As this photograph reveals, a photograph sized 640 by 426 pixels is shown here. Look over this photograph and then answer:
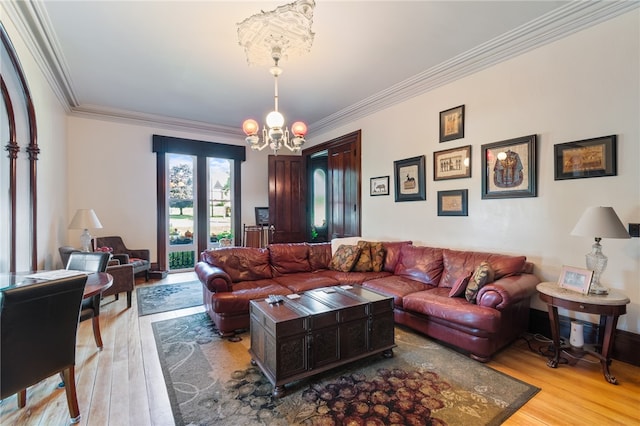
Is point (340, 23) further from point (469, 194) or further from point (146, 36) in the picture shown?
point (469, 194)

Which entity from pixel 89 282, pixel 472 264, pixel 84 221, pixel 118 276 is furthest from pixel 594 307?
pixel 84 221

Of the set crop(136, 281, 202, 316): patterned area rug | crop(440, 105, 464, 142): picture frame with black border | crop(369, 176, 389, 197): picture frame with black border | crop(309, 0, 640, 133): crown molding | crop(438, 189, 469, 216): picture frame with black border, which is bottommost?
crop(136, 281, 202, 316): patterned area rug

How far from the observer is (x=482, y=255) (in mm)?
3154

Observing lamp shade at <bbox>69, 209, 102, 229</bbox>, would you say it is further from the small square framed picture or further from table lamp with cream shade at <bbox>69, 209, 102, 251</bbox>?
the small square framed picture

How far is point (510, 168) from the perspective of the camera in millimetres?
3156

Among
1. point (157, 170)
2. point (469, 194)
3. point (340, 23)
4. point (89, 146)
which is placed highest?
point (340, 23)

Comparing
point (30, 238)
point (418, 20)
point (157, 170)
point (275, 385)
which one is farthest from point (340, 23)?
point (157, 170)

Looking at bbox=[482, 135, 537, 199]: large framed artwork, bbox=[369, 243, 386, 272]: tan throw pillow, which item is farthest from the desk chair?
bbox=[482, 135, 537, 199]: large framed artwork

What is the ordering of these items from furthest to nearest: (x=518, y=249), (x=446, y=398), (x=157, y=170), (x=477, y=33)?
(x=157, y=170)
(x=518, y=249)
(x=477, y=33)
(x=446, y=398)

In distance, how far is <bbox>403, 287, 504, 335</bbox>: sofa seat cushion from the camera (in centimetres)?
238

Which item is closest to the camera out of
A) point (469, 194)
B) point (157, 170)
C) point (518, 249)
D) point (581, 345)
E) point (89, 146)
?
point (581, 345)

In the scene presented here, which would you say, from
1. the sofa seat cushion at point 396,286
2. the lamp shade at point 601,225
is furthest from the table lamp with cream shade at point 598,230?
the sofa seat cushion at point 396,286

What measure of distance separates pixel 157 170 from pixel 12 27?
3.28 metres

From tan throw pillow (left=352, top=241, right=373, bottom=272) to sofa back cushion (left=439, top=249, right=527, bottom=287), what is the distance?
1002mm
